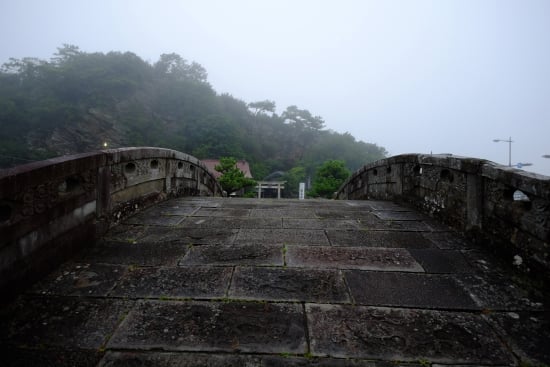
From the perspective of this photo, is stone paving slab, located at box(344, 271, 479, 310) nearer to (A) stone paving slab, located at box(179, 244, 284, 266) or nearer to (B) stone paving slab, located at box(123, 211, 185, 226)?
(A) stone paving slab, located at box(179, 244, 284, 266)

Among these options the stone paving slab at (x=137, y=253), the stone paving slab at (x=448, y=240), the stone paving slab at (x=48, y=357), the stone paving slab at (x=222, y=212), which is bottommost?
the stone paving slab at (x=48, y=357)

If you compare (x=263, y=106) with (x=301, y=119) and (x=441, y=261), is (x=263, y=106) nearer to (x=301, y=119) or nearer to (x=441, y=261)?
(x=301, y=119)

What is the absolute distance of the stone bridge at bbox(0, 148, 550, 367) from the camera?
1.49 meters

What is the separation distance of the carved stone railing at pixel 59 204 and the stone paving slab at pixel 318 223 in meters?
2.18

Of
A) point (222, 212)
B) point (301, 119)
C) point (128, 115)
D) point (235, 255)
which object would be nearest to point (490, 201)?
point (235, 255)

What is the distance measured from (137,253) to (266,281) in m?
1.35

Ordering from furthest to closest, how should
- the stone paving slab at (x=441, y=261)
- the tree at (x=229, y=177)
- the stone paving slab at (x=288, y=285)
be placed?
the tree at (x=229, y=177) < the stone paving slab at (x=441, y=261) < the stone paving slab at (x=288, y=285)

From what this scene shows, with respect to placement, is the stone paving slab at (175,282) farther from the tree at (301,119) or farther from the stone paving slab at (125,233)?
the tree at (301,119)

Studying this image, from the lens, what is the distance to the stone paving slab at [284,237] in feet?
9.70

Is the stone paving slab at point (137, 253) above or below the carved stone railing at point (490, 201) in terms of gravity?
below

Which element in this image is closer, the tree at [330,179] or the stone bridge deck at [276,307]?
the stone bridge deck at [276,307]

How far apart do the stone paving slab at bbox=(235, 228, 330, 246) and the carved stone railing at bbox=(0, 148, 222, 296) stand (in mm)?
1535

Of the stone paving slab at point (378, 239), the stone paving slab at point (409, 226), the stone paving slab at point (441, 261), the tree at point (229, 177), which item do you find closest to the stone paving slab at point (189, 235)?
the stone paving slab at point (378, 239)

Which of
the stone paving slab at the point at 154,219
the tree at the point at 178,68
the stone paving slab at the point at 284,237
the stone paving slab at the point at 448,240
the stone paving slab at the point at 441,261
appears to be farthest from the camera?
the tree at the point at 178,68
